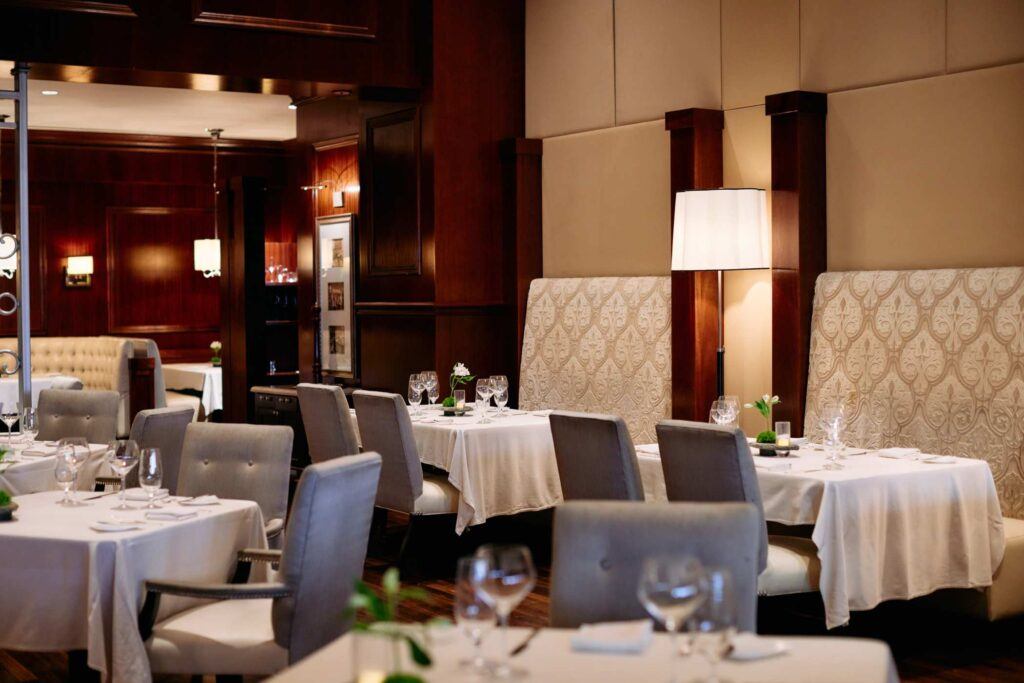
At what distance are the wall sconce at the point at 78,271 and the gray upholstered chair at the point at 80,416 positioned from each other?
23.4 feet

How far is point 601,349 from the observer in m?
7.35

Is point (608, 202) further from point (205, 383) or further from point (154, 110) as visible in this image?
point (154, 110)

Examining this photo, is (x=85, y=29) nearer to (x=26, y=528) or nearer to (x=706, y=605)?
(x=26, y=528)

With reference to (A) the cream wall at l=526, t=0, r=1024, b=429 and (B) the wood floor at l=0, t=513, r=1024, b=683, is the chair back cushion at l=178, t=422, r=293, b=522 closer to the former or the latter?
(B) the wood floor at l=0, t=513, r=1024, b=683

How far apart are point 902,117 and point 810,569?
2.46 meters

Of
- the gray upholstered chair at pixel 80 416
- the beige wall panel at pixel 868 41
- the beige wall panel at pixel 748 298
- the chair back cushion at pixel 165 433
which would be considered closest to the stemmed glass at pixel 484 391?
the beige wall panel at pixel 748 298

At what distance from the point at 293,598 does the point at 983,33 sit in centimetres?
401

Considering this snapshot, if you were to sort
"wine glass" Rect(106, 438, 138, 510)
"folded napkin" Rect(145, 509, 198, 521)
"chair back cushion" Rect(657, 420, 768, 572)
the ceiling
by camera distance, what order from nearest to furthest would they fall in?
"folded napkin" Rect(145, 509, 198, 521) → "wine glass" Rect(106, 438, 138, 510) → "chair back cushion" Rect(657, 420, 768, 572) → the ceiling

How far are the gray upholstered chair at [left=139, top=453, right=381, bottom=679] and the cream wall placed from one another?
→ 3.35 meters

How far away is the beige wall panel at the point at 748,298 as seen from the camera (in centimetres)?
650

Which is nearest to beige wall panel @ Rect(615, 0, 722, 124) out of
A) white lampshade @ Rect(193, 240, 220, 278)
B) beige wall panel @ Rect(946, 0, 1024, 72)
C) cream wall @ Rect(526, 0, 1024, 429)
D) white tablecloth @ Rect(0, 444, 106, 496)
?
cream wall @ Rect(526, 0, 1024, 429)

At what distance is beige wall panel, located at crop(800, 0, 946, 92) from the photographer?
5668 millimetres

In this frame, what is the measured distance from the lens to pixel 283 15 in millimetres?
7344

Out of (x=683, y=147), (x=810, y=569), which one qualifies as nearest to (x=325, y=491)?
(x=810, y=569)
